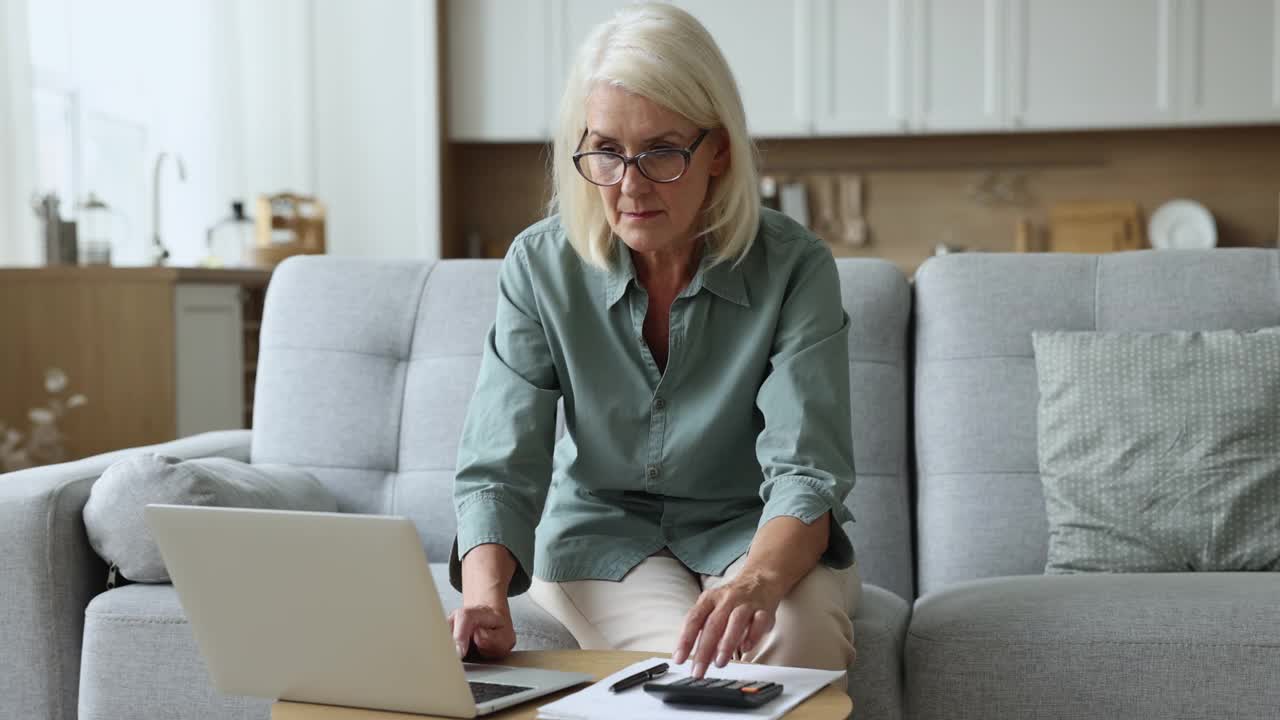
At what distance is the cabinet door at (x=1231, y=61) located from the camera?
469 centimetres

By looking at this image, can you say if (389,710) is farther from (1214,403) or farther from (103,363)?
(103,363)

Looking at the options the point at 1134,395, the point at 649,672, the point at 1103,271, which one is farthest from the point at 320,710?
the point at 1103,271

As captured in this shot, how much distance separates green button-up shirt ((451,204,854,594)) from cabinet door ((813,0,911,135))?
336 centimetres

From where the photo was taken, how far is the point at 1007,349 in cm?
216

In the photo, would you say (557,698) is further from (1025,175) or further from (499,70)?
(1025,175)

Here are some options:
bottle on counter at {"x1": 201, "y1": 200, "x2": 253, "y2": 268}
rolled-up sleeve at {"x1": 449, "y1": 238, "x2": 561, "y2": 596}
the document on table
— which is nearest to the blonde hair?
rolled-up sleeve at {"x1": 449, "y1": 238, "x2": 561, "y2": 596}

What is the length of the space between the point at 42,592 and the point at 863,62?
12.3 ft

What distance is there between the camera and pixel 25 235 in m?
3.89

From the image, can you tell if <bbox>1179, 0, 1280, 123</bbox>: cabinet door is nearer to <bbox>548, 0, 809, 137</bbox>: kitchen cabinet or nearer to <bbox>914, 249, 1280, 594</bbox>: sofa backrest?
<bbox>548, 0, 809, 137</bbox>: kitchen cabinet

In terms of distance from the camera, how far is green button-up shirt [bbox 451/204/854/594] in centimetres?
160

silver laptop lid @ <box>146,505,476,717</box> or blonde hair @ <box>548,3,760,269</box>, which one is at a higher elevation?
blonde hair @ <box>548,3,760,269</box>

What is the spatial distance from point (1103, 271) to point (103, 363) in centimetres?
255

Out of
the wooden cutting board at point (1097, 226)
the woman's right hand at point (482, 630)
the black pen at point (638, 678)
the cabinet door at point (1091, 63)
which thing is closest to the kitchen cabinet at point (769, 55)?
the cabinet door at point (1091, 63)

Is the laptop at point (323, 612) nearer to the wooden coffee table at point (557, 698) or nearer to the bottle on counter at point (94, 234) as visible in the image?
the wooden coffee table at point (557, 698)
